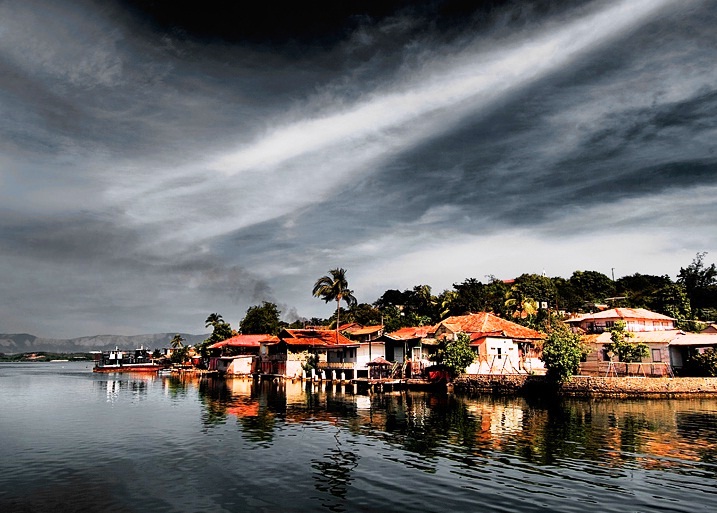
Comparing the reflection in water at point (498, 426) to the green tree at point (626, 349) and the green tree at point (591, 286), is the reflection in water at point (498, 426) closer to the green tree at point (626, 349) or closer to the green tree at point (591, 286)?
the green tree at point (626, 349)

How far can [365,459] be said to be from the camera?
1099 inches

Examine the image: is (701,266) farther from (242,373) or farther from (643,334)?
(242,373)

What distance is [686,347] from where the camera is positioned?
62.6 metres

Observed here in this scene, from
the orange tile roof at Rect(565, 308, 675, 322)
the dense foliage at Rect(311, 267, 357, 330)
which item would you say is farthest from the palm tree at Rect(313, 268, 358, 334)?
the orange tile roof at Rect(565, 308, 675, 322)

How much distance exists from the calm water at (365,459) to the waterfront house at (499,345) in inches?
773

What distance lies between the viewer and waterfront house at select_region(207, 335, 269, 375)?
111375mm

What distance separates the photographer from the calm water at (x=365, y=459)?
20.5 m

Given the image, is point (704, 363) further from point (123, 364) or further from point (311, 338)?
point (123, 364)

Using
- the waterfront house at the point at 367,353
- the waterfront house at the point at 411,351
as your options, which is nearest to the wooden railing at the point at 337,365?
the waterfront house at the point at 367,353

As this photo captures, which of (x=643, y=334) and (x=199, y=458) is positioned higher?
(x=643, y=334)

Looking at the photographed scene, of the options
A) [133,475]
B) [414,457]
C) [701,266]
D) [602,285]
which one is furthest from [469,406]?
[602,285]

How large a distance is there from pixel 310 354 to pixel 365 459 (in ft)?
223

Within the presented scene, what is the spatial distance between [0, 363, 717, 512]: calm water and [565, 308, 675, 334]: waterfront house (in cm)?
4138

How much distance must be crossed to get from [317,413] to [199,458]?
20.5 meters
